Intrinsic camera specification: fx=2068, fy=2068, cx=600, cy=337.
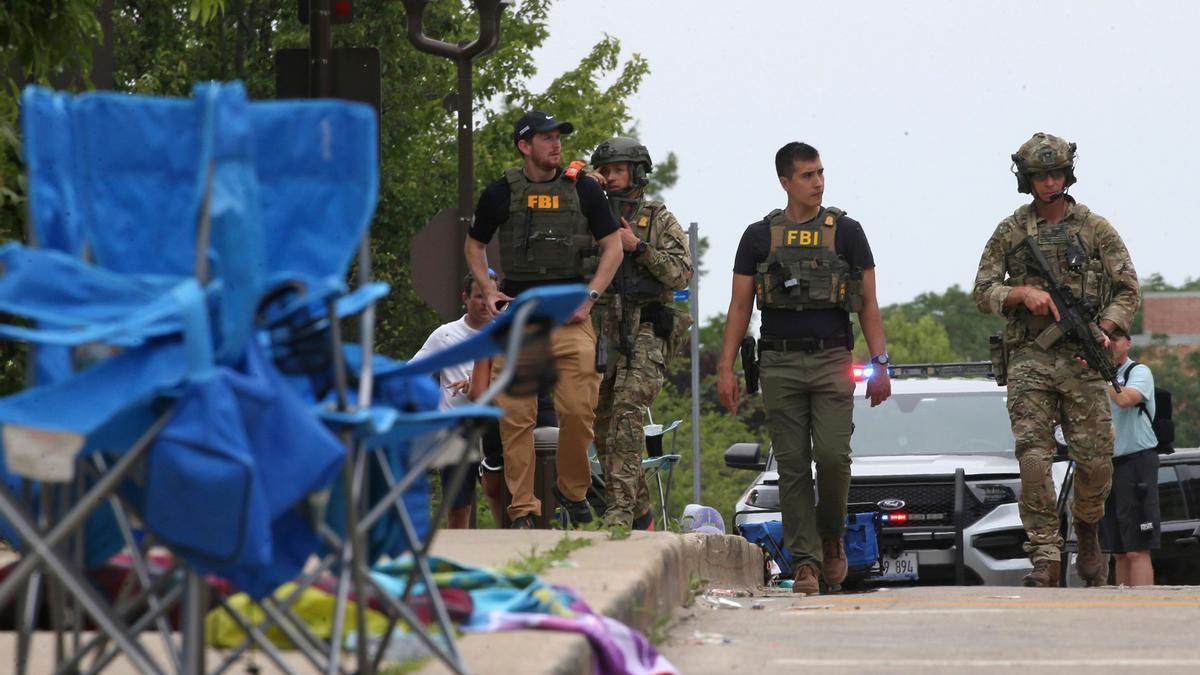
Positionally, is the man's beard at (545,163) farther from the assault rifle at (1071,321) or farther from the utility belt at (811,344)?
the assault rifle at (1071,321)

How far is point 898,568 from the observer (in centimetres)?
1306

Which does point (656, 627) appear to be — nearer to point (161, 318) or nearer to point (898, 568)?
point (161, 318)

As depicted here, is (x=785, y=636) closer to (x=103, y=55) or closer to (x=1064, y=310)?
(x=1064, y=310)

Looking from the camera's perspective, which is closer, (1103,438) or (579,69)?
(1103,438)

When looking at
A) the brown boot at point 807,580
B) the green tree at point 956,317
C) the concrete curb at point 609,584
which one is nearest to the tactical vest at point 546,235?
the concrete curb at point 609,584

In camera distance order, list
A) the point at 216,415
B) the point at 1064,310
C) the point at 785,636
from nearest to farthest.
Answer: the point at 216,415 < the point at 785,636 < the point at 1064,310

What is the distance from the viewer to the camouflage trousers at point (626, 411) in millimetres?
10875

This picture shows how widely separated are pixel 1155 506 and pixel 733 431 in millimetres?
50986

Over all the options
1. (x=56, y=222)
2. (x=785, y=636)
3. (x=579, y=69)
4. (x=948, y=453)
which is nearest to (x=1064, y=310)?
(x=948, y=453)

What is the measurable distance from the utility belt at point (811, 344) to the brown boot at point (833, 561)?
110 centimetres

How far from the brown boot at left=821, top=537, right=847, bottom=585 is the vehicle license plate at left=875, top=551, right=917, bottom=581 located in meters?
2.16

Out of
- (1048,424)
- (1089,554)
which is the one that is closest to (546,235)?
(1048,424)

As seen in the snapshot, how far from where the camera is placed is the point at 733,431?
207 feet

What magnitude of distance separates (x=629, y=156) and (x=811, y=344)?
1622mm
